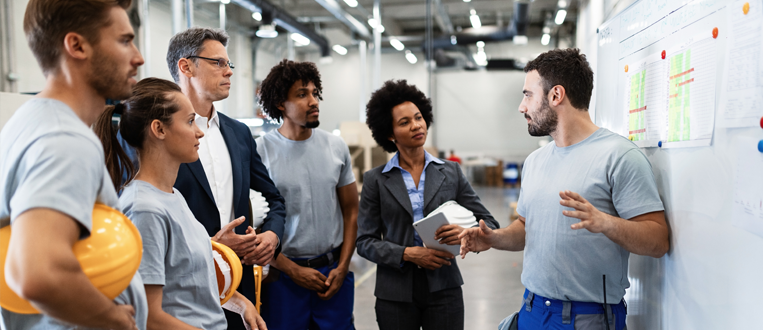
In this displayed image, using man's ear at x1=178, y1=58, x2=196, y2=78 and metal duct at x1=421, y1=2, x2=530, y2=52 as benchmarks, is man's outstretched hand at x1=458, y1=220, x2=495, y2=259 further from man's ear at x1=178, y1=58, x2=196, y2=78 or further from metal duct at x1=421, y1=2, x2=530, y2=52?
metal duct at x1=421, y1=2, x2=530, y2=52

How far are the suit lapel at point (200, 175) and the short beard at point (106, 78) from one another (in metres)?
0.70

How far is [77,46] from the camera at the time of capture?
86 cm

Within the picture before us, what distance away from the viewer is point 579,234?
5.18ft

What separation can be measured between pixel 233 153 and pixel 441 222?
0.88m

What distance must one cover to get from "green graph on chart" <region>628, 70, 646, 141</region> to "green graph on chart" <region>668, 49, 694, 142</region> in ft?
0.71

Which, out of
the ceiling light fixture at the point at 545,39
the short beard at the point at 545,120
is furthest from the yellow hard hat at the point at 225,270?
the ceiling light fixture at the point at 545,39

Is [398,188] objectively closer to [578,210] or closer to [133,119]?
[578,210]

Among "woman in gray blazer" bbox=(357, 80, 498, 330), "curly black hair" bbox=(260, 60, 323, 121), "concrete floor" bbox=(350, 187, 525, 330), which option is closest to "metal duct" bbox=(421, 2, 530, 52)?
"concrete floor" bbox=(350, 187, 525, 330)

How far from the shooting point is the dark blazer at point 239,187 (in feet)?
5.27

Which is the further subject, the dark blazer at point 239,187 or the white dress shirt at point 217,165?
the white dress shirt at point 217,165

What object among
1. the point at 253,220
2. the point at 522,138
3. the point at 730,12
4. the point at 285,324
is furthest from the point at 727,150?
the point at 522,138

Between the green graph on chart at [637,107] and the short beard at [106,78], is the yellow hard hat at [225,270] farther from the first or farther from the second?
the green graph on chart at [637,107]

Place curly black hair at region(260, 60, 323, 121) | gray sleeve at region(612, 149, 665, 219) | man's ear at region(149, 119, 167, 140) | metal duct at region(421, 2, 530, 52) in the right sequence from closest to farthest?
man's ear at region(149, 119, 167, 140) → gray sleeve at region(612, 149, 665, 219) → curly black hair at region(260, 60, 323, 121) → metal duct at region(421, 2, 530, 52)

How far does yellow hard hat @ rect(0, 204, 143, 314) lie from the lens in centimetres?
80
